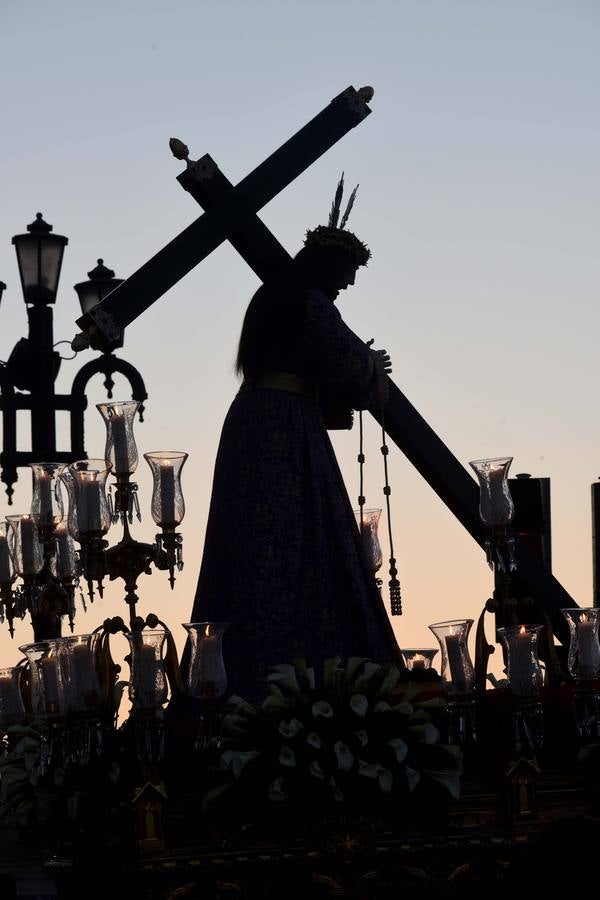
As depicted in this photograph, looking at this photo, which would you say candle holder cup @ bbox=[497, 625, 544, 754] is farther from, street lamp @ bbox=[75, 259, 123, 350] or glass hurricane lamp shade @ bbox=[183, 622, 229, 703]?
street lamp @ bbox=[75, 259, 123, 350]

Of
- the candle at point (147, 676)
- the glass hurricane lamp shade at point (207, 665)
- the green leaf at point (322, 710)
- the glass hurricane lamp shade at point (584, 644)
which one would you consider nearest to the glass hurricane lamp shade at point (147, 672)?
the candle at point (147, 676)

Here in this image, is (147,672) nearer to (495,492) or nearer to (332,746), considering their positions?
(332,746)

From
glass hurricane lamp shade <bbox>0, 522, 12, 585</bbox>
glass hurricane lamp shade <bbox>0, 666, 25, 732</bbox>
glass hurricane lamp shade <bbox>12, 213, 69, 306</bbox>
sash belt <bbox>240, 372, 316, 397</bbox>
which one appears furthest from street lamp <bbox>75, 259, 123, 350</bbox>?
glass hurricane lamp shade <bbox>0, 666, 25, 732</bbox>

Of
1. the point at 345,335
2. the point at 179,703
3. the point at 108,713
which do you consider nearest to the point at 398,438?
the point at 345,335

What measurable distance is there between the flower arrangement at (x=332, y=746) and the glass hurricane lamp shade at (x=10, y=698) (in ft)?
5.30

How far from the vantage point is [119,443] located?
8602mm

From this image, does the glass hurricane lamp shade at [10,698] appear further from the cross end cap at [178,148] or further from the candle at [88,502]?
the cross end cap at [178,148]

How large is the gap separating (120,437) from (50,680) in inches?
50.3

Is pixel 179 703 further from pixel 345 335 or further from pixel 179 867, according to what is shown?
pixel 345 335

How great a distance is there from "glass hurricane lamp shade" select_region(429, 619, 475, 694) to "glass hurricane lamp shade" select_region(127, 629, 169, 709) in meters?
1.26

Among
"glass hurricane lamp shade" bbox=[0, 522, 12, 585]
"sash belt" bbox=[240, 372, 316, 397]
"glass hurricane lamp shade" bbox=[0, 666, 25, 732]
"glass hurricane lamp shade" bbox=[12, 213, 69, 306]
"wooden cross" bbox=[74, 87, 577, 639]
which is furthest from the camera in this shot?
"glass hurricane lamp shade" bbox=[12, 213, 69, 306]

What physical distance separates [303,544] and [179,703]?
3.49 ft

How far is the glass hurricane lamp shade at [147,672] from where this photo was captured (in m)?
7.84

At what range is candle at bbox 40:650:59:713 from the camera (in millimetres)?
7875
